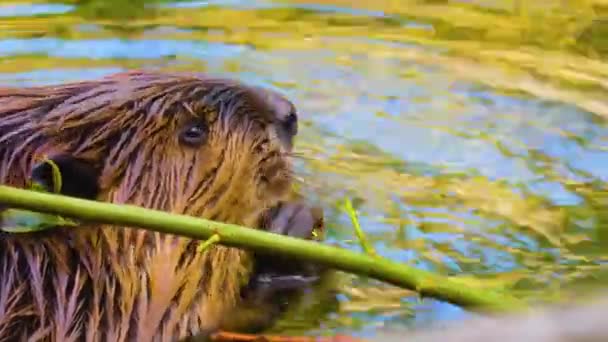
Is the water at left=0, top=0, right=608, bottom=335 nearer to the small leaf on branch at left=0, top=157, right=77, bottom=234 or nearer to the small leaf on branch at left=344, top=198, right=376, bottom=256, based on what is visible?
the small leaf on branch at left=0, top=157, right=77, bottom=234

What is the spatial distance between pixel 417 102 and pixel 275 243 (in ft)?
6.73

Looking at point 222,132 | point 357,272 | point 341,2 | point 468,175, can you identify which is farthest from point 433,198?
point 341,2

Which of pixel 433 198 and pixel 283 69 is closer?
pixel 433 198

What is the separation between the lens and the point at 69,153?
172 cm

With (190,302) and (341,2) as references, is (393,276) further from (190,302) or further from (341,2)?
(341,2)

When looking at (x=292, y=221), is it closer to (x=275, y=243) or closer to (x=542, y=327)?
(x=275, y=243)

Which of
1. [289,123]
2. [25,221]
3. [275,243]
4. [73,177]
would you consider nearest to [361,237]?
[275,243]

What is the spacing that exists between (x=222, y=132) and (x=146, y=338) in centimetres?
52

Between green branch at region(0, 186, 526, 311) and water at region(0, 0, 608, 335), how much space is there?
709 millimetres

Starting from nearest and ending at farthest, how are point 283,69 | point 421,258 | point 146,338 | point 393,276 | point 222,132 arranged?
1. point 393,276
2. point 146,338
3. point 222,132
4. point 421,258
5. point 283,69

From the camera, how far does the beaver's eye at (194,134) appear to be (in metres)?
1.90

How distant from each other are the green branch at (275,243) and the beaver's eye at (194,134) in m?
0.65

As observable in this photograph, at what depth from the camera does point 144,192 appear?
5.86 ft

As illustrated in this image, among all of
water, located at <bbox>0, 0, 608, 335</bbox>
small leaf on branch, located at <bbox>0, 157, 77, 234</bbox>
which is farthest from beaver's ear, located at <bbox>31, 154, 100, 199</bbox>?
water, located at <bbox>0, 0, 608, 335</bbox>
